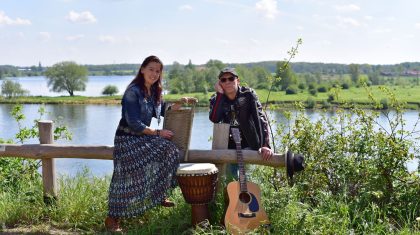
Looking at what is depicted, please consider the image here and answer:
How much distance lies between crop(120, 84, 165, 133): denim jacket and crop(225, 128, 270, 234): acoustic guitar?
0.97 meters

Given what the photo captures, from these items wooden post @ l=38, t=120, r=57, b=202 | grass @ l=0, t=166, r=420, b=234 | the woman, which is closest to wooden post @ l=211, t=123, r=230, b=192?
grass @ l=0, t=166, r=420, b=234

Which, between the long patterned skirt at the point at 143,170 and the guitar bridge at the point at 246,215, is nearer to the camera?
the guitar bridge at the point at 246,215

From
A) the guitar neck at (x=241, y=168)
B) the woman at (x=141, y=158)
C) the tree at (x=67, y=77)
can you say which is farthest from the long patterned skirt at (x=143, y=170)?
the tree at (x=67, y=77)

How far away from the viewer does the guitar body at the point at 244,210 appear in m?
4.32

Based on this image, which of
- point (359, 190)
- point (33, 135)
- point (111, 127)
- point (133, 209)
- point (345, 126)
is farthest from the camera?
point (111, 127)

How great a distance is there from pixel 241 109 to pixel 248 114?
0.27ft

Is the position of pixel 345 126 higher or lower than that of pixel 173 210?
higher

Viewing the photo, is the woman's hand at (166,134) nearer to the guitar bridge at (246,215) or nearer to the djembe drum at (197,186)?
the djembe drum at (197,186)

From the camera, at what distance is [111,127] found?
112 ft

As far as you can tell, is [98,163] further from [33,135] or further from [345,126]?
[345,126]

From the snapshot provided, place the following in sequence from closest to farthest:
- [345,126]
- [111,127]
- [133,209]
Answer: [133,209], [345,126], [111,127]

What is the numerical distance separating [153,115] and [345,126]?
79.6 inches

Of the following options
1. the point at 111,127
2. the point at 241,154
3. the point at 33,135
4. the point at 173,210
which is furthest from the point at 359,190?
the point at 111,127

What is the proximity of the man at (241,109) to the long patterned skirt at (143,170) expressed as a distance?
0.63 metres
